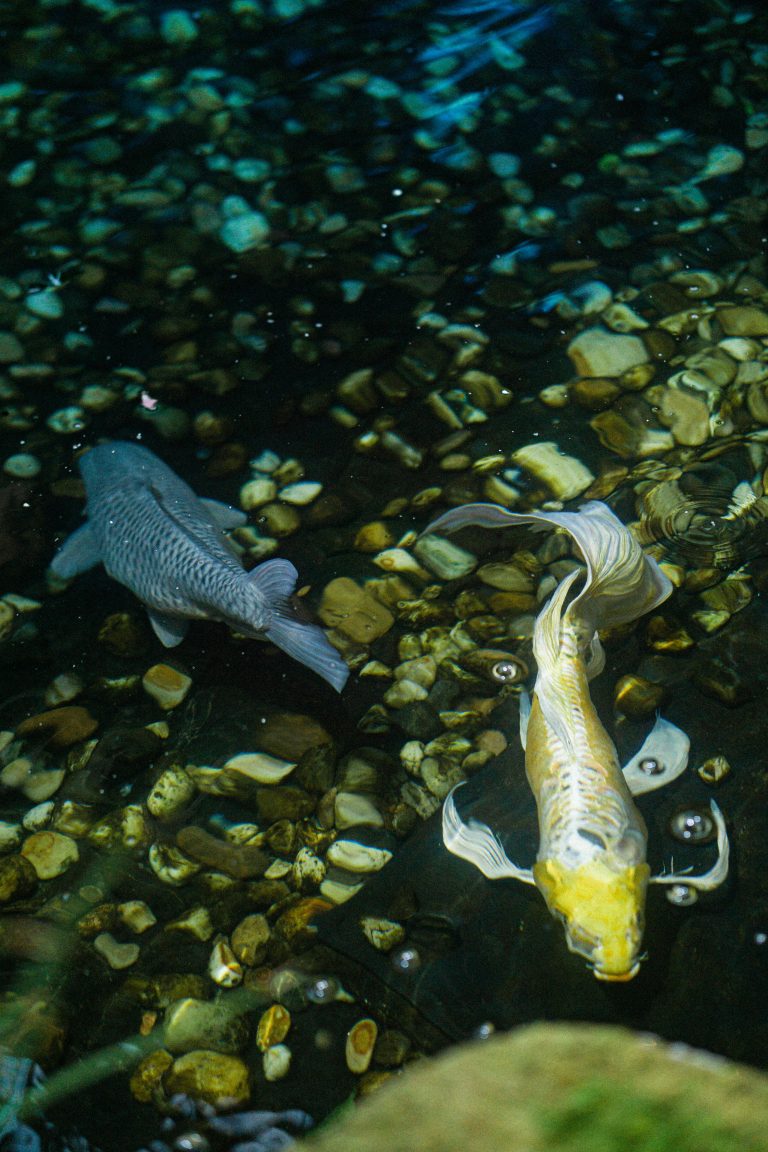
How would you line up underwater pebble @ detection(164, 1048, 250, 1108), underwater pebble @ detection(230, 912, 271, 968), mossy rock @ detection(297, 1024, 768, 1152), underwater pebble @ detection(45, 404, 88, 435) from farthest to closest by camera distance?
1. underwater pebble @ detection(45, 404, 88, 435)
2. underwater pebble @ detection(230, 912, 271, 968)
3. underwater pebble @ detection(164, 1048, 250, 1108)
4. mossy rock @ detection(297, 1024, 768, 1152)

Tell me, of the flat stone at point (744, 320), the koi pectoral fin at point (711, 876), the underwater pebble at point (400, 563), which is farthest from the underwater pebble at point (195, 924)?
the flat stone at point (744, 320)

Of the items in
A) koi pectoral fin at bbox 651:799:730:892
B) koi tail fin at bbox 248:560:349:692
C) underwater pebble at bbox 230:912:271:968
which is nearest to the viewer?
koi pectoral fin at bbox 651:799:730:892

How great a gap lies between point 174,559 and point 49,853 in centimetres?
142

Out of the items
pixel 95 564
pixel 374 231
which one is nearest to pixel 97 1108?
pixel 95 564

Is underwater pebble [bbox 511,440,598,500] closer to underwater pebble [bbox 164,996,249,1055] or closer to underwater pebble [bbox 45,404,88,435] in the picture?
underwater pebble [bbox 45,404,88,435]

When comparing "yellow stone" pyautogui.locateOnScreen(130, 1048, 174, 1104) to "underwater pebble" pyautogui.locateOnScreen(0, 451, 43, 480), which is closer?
"yellow stone" pyautogui.locateOnScreen(130, 1048, 174, 1104)

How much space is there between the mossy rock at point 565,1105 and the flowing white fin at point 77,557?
358cm

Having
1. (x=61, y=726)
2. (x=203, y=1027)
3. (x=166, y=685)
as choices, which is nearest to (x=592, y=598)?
(x=166, y=685)

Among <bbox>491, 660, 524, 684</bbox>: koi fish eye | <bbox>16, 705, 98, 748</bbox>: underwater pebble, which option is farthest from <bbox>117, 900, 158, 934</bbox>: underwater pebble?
<bbox>491, 660, 524, 684</bbox>: koi fish eye

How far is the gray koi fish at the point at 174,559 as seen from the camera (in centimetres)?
381

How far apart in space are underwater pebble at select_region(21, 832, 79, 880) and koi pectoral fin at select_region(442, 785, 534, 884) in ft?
5.27

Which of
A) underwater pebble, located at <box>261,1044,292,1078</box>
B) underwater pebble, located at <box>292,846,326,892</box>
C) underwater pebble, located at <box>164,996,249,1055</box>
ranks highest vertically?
underwater pebble, located at <box>292,846,326,892</box>

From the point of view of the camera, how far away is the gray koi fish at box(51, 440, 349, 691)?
3812 mm

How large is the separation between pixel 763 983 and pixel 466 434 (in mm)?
3061
